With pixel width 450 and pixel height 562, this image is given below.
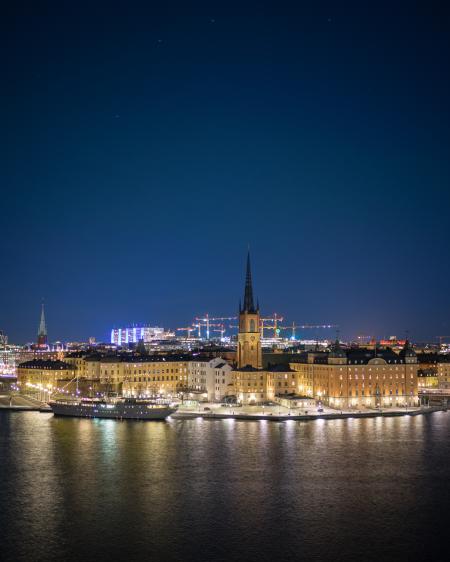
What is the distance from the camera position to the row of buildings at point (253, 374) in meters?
46.5

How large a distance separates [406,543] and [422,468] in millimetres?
8938

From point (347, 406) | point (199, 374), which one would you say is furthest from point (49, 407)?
point (347, 406)

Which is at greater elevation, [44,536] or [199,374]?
[199,374]

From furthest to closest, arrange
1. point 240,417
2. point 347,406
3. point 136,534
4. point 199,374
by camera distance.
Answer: point 199,374 < point 347,406 < point 240,417 < point 136,534

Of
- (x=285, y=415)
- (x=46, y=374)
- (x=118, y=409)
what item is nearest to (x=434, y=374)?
(x=285, y=415)

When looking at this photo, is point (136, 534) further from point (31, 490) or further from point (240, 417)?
point (240, 417)

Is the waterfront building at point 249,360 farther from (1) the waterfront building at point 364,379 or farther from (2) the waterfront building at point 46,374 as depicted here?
(2) the waterfront building at point 46,374

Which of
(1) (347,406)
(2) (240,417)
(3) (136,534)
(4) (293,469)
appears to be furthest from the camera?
(1) (347,406)

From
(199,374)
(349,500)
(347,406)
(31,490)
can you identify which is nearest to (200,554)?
(349,500)

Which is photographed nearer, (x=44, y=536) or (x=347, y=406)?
(x=44, y=536)

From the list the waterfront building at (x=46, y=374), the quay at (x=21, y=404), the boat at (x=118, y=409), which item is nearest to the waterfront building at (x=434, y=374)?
the boat at (x=118, y=409)

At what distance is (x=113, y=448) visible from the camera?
32219 millimetres

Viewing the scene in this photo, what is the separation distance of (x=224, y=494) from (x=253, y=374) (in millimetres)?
24987

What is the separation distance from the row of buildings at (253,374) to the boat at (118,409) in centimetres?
726
